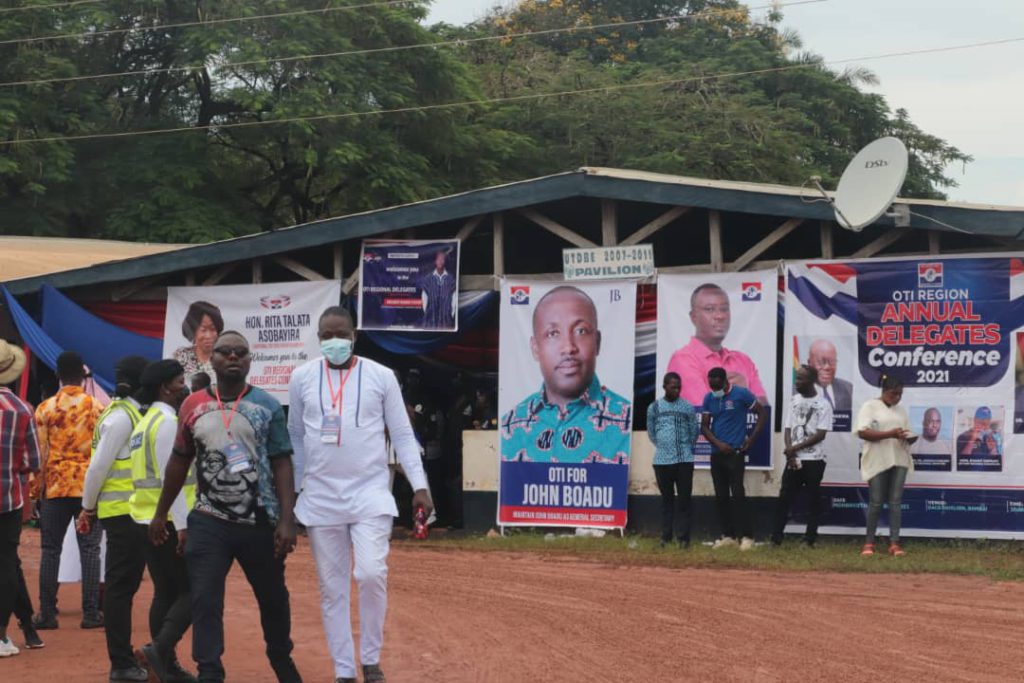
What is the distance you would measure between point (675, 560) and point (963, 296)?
370cm

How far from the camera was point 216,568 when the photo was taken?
683 centimetres

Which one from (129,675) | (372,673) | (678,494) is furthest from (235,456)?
(678,494)

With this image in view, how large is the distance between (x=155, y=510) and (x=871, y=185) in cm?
813

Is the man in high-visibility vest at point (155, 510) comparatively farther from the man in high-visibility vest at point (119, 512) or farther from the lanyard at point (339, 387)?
the lanyard at point (339, 387)

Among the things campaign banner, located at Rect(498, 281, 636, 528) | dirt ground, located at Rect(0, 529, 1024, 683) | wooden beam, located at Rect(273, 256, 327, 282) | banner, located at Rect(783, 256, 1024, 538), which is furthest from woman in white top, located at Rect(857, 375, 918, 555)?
wooden beam, located at Rect(273, 256, 327, 282)

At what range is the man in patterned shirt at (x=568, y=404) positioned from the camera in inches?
608

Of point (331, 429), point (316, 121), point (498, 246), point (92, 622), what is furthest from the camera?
point (316, 121)

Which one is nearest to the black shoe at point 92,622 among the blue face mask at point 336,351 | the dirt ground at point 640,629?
the dirt ground at point 640,629

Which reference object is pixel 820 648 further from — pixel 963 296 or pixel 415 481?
pixel 963 296

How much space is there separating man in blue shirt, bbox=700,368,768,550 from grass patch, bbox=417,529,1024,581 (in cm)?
34

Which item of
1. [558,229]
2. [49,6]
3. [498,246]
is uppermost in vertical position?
[49,6]

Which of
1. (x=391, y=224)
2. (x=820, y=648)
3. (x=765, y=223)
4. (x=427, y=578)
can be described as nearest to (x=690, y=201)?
(x=765, y=223)

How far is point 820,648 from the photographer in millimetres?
8852

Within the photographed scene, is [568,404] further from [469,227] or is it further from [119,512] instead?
[119,512]
